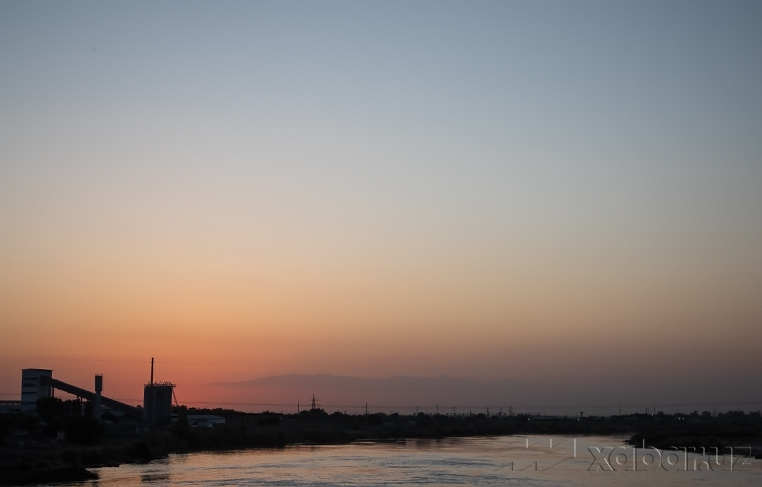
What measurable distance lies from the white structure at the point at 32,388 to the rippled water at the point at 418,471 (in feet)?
67.1

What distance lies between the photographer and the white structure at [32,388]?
7075 centimetres

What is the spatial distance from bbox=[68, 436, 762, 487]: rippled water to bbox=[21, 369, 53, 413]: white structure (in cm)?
2047

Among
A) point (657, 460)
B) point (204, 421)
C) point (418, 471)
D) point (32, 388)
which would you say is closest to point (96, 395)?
point (32, 388)

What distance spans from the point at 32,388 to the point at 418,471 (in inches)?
1591

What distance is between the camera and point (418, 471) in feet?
148

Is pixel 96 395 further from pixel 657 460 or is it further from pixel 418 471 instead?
pixel 657 460

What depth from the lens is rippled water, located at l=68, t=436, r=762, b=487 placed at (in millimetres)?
38375

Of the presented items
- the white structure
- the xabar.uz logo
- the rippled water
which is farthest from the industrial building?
the xabar.uz logo

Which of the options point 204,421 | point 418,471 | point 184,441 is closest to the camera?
point 418,471

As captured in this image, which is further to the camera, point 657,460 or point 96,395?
point 96,395

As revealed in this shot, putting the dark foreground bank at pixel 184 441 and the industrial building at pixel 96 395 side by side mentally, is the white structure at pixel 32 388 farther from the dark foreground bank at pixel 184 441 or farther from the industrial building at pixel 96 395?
the dark foreground bank at pixel 184 441

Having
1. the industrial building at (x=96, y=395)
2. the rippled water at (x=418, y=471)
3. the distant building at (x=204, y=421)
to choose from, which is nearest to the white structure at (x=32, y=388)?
the industrial building at (x=96, y=395)

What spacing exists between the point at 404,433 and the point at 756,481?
218 ft

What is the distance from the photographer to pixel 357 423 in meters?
121
